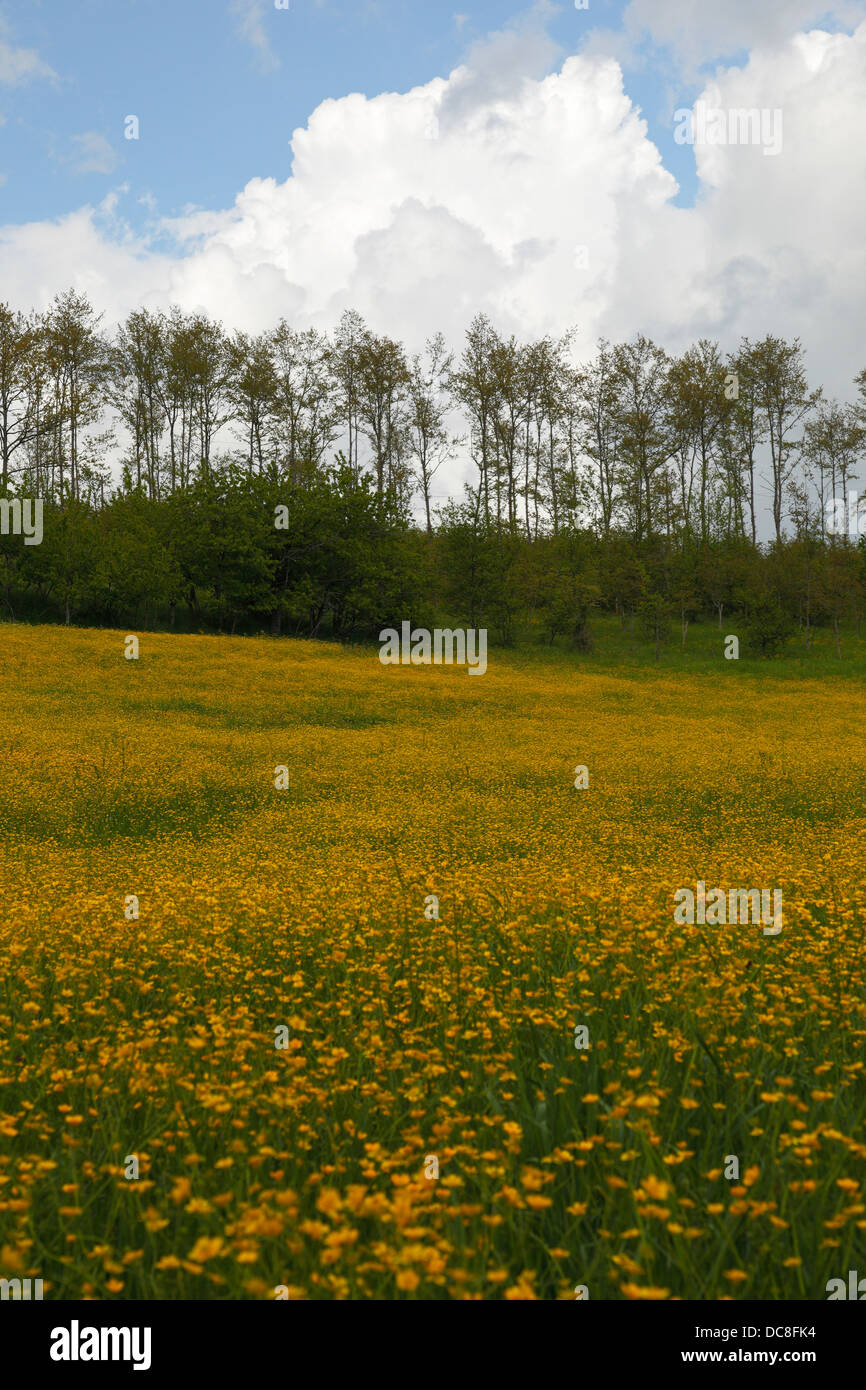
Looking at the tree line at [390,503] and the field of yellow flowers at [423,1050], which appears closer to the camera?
the field of yellow flowers at [423,1050]

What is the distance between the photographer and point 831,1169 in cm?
304

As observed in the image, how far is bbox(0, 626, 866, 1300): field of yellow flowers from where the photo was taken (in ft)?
9.02

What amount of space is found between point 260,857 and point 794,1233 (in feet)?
29.3

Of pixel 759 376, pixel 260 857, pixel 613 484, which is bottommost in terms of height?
pixel 260 857

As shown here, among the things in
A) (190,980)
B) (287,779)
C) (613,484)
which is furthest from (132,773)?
(613,484)

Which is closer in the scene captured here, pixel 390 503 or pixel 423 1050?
pixel 423 1050

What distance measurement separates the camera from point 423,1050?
4605mm

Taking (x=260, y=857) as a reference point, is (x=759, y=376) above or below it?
above

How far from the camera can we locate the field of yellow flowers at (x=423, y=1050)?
2750mm

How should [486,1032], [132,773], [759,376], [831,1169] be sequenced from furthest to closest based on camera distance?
1. [759,376]
2. [132,773]
3. [486,1032]
4. [831,1169]

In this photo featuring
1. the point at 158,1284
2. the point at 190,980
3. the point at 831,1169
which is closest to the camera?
the point at 158,1284

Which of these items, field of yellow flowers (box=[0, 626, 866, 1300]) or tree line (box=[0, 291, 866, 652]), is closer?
field of yellow flowers (box=[0, 626, 866, 1300])
